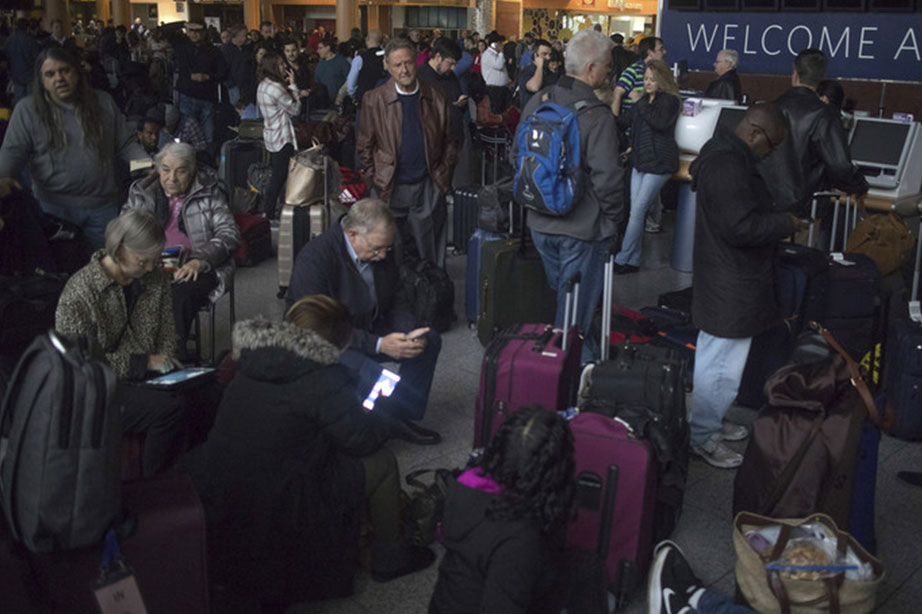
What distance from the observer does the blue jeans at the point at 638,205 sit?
22.4 feet

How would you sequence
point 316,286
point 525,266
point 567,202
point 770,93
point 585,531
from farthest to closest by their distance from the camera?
point 770,93 < point 525,266 < point 567,202 < point 316,286 < point 585,531

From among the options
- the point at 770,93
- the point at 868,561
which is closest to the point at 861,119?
the point at 770,93

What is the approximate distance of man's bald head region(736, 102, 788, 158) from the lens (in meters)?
3.76

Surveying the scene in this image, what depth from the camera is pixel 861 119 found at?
6.85m

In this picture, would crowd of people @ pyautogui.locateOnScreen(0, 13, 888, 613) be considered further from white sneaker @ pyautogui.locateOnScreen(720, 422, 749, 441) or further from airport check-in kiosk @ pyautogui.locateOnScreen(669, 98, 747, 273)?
airport check-in kiosk @ pyautogui.locateOnScreen(669, 98, 747, 273)

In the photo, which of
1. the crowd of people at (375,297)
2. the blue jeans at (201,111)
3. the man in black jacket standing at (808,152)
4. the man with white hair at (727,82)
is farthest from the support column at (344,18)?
the man in black jacket standing at (808,152)

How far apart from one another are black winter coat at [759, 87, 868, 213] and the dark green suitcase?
1401 millimetres

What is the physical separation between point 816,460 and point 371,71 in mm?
7463

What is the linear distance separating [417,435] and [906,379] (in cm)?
226

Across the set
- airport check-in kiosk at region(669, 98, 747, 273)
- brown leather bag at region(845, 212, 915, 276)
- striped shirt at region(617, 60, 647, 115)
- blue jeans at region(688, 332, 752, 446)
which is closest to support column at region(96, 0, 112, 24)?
striped shirt at region(617, 60, 647, 115)

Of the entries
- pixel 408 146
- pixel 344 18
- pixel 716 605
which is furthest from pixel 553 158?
pixel 344 18

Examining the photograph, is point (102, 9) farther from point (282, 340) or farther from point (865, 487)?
point (865, 487)

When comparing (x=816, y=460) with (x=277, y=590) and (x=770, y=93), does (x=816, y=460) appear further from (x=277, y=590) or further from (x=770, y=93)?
(x=770, y=93)

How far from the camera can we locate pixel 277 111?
7.86 metres
